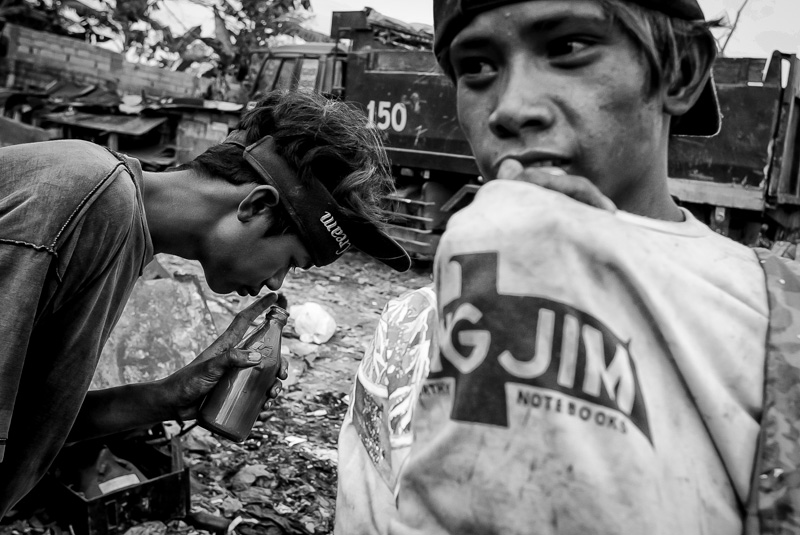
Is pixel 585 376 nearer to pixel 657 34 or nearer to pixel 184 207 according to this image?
pixel 657 34

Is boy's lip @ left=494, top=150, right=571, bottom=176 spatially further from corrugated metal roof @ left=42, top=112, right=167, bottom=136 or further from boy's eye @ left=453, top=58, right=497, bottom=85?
corrugated metal roof @ left=42, top=112, right=167, bottom=136

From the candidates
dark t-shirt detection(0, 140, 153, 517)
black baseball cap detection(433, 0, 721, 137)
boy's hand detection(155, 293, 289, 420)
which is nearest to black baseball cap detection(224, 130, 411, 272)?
boy's hand detection(155, 293, 289, 420)

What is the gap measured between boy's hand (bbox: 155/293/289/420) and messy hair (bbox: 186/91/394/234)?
0.40m

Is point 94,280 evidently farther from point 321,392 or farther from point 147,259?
point 321,392

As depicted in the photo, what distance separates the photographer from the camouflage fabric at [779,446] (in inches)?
23.8

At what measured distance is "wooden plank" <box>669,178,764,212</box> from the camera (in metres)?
5.89

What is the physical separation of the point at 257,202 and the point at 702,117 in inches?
54.7

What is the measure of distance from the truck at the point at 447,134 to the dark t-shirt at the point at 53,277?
203cm

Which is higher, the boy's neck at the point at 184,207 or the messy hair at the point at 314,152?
the messy hair at the point at 314,152

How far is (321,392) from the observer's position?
4555 millimetres

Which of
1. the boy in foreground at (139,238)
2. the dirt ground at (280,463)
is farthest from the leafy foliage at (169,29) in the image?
the boy in foreground at (139,238)

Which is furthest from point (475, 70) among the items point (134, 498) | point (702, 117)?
point (134, 498)

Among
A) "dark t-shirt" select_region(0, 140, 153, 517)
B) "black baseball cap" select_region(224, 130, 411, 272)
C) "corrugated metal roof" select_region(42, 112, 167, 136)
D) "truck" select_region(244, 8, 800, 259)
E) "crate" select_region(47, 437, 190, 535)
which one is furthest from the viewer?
"corrugated metal roof" select_region(42, 112, 167, 136)

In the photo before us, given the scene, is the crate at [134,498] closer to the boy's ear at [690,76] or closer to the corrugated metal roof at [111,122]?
the boy's ear at [690,76]
